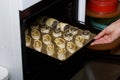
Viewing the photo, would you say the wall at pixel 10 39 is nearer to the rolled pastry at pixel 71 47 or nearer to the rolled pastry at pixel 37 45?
the rolled pastry at pixel 37 45

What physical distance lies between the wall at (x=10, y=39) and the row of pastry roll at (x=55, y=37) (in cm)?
8

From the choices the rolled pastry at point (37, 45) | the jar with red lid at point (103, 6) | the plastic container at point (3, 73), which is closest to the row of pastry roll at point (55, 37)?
the rolled pastry at point (37, 45)

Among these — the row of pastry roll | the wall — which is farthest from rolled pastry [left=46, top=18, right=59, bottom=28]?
the wall

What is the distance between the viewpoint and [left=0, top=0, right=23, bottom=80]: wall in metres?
0.97

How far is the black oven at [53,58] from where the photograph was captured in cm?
105

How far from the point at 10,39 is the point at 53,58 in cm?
17

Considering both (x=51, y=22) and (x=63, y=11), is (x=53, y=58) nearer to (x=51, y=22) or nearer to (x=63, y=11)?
(x=51, y=22)

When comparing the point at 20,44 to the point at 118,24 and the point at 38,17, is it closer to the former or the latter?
the point at 38,17

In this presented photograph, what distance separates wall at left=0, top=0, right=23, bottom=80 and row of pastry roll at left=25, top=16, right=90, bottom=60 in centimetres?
8

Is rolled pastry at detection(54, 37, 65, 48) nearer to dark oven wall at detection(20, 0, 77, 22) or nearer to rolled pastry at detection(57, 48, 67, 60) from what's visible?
rolled pastry at detection(57, 48, 67, 60)

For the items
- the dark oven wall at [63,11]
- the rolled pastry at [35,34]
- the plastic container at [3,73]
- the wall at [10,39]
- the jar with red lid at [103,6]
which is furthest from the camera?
the jar with red lid at [103,6]

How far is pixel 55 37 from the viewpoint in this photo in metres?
1.20

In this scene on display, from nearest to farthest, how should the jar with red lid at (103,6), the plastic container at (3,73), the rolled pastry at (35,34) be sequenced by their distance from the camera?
the plastic container at (3,73) < the rolled pastry at (35,34) < the jar with red lid at (103,6)

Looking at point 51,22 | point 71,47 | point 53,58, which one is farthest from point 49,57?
point 51,22
